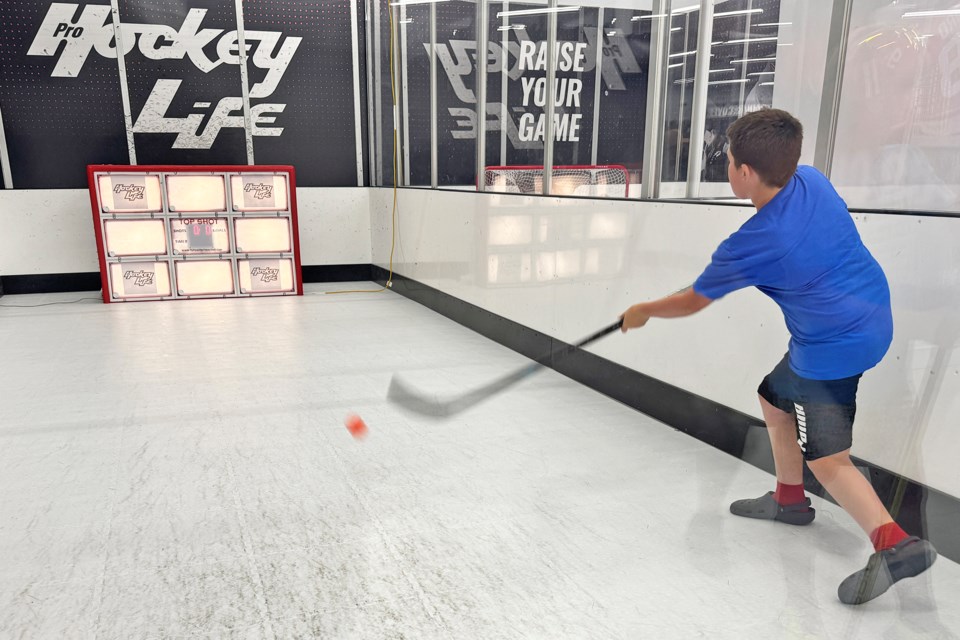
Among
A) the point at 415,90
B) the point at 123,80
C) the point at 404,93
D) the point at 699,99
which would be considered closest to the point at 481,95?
the point at 415,90

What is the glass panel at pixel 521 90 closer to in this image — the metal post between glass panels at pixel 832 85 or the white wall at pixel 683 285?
the white wall at pixel 683 285

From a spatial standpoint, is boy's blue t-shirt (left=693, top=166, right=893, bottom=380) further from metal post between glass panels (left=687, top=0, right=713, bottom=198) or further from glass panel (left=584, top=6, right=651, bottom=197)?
glass panel (left=584, top=6, right=651, bottom=197)

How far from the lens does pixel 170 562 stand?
2002mm

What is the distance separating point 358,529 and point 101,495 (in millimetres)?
977

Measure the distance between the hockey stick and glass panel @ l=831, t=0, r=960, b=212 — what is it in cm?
125

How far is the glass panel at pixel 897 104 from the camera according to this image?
6.84ft

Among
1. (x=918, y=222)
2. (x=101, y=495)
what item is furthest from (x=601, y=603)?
(x=101, y=495)

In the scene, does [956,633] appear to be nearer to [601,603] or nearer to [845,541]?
[845,541]

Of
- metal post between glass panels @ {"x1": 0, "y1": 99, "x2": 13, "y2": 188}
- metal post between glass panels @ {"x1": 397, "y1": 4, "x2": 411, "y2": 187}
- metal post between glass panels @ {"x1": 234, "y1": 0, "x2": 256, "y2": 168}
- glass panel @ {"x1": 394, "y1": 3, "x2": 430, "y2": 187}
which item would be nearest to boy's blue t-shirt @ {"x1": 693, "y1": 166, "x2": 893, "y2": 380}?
glass panel @ {"x1": 394, "y1": 3, "x2": 430, "y2": 187}

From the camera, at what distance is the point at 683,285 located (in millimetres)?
2951

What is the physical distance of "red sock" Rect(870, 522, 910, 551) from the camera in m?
1.76

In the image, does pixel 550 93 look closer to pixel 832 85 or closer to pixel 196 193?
pixel 832 85

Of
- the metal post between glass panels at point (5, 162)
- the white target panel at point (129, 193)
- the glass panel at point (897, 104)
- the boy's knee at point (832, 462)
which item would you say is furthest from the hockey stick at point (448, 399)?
the metal post between glass panels at point (5, 162)

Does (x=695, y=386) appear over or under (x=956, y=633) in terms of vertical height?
over
